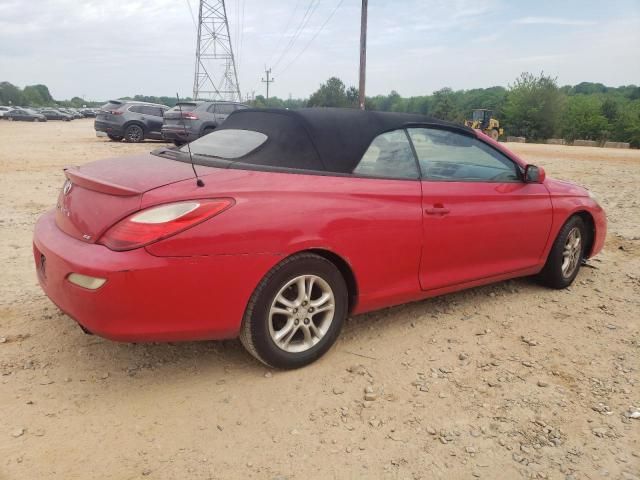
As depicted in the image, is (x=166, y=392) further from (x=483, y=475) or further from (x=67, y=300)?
(x=483, y=475)

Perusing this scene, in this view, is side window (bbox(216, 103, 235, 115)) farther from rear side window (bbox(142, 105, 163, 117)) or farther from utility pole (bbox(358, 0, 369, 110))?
utility pole (bbox(358, 0, 369, 110))

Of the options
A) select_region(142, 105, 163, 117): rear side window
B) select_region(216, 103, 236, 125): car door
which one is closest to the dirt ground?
select_region(216, 103, 236, 125): car door

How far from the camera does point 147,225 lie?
238cm

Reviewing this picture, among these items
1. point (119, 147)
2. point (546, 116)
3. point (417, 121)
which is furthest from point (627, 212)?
point (546, 116)

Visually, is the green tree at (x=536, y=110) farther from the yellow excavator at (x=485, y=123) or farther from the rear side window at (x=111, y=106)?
the rear side window at (x=111, y=106)

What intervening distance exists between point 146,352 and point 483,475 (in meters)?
1.94

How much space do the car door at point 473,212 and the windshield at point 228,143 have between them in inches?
42.0

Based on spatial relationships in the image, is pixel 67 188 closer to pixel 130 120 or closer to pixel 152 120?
pixel 130 120

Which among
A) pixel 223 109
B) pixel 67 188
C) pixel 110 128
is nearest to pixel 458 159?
pixel 67 188

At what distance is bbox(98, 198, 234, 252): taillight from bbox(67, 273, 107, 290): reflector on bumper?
0.16m

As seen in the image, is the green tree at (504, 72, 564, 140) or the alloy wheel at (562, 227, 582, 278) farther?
the green tree at (504, 72, 564, 140)

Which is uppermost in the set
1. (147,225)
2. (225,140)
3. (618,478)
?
(225,140)

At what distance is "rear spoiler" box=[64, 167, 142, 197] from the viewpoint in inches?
98.2

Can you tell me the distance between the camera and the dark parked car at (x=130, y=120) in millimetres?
19000
